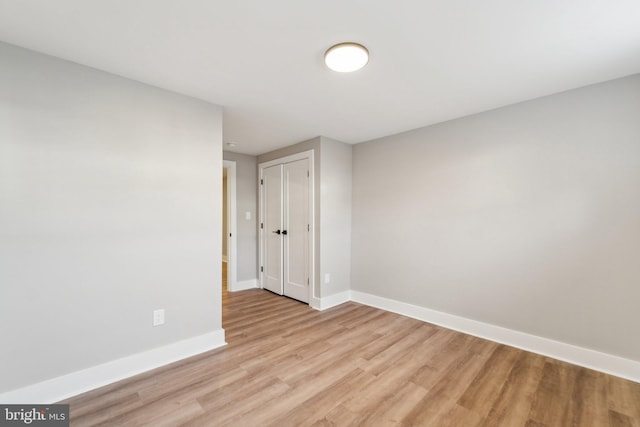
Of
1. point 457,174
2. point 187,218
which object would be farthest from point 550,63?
point 187,218

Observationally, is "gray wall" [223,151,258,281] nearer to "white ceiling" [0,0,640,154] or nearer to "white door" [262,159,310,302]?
"white door" [262,159,310,302]

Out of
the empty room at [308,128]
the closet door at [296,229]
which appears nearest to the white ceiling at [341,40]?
the empty room at [308,128]

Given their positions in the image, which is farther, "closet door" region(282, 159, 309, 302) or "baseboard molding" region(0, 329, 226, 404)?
"closet door" region(282, 159, 309, 302)

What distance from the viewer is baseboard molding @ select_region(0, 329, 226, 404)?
65.7 inches

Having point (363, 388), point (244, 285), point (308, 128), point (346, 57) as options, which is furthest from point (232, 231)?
point (346, 57)

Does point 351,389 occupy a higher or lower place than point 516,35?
lower

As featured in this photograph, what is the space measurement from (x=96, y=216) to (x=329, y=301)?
108 inches

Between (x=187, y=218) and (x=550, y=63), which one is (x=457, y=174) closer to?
(x=550, y=63)

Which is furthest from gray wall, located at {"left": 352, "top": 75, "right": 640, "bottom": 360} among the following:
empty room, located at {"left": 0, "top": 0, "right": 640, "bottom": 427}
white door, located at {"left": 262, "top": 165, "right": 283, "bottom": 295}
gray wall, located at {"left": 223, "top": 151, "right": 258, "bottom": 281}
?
gray wall, located at {"left": 223, "top": 151, "right": 258, "bottom": 281}

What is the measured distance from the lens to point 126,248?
2018mm

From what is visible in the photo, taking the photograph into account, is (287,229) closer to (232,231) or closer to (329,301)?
(232,231)

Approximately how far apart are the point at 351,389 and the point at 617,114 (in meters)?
3.00

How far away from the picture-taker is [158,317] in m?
2.16

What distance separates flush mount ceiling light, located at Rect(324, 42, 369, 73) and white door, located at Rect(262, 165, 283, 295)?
2.47 metres
